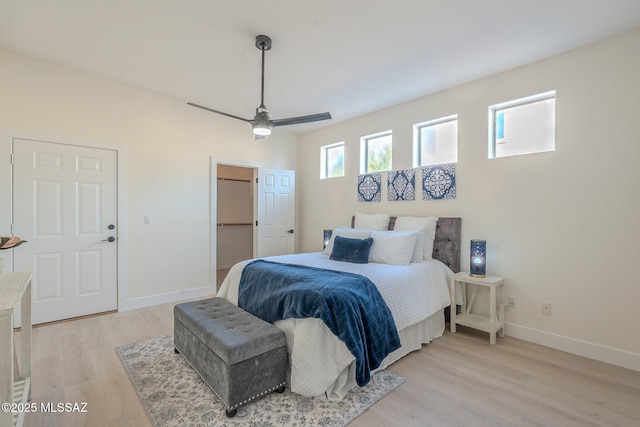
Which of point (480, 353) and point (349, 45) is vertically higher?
point (349, 45)

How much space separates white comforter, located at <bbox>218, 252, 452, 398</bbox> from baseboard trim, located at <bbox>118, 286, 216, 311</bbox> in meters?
1.55

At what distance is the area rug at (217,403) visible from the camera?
177cm

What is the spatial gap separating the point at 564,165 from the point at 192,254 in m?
4.55

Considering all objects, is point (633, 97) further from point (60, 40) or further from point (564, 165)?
point (60, 40)

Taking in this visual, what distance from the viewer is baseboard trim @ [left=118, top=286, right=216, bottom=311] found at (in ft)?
12.2

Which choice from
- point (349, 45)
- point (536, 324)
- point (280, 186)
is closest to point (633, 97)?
point (536, 324)

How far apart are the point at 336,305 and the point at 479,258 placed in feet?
6.18

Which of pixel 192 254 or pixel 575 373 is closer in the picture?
pixel 575 373

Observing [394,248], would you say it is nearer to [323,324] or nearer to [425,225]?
[425,225]

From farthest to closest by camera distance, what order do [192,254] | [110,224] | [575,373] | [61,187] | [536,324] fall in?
[192,254]
[110,224]
[61,187]
[536,324]
[575,373]

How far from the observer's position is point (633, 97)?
96.3 inches

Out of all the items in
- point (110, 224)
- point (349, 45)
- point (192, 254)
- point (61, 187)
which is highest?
point (349, 45)

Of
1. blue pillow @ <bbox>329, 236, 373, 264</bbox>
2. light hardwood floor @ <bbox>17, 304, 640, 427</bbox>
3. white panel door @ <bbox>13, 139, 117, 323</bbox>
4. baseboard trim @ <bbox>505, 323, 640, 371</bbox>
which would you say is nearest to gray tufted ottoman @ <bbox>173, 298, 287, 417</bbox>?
light hardwood floor @ <bbox>17, 304, 640, 427</bbox>

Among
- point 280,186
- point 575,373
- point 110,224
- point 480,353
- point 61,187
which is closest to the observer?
point 575,373
